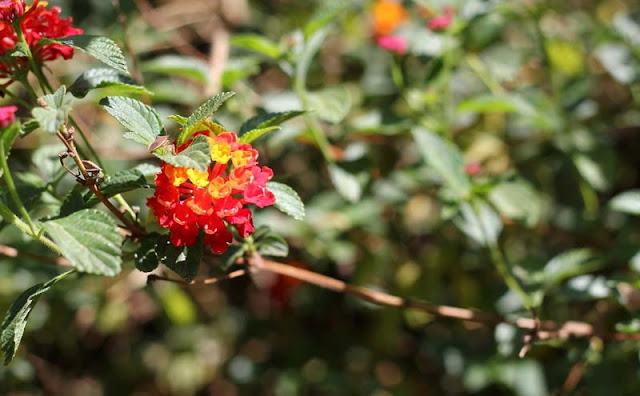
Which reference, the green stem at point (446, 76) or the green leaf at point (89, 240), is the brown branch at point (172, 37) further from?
the green leaf at point (89, 240)

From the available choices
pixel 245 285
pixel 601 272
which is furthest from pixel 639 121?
pixel 245 285

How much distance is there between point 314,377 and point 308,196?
1.67 feet

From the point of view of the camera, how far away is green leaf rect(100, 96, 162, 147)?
814mm

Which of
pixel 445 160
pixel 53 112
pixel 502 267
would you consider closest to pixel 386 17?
pixel 445 160

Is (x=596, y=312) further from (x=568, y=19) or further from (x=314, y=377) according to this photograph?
(x=568, y=19)

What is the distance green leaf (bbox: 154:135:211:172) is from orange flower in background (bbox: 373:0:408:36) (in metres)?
1.17

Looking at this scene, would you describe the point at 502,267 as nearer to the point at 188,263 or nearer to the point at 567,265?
the point at 567,265

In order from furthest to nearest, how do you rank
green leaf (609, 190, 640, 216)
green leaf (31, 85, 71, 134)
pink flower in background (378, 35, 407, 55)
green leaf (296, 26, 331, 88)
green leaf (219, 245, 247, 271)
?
pink flower in background (378, 35, 407, 55)
green leaf (296, 26, 331, 88)
green leaf (609, 190, 640, 216)
green leaf (219, 245, 247, 271)
green leaf (31, 85, 71, 134)

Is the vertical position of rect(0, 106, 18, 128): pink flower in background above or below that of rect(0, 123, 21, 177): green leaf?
above

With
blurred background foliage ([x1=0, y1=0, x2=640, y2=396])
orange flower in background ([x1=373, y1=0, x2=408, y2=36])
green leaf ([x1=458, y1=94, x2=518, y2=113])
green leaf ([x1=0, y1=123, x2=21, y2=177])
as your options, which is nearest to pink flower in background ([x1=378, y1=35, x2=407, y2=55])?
blurred background foliage ([x1=0, y1=0, x2=640, y2=396])

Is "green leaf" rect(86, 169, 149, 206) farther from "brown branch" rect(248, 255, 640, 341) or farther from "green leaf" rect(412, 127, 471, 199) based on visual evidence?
"green leaf" rect(412, 127, 471, 199)

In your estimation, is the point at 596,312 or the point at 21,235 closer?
the point at 21,235

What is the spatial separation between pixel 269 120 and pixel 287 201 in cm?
12

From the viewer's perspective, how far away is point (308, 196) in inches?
66.6
